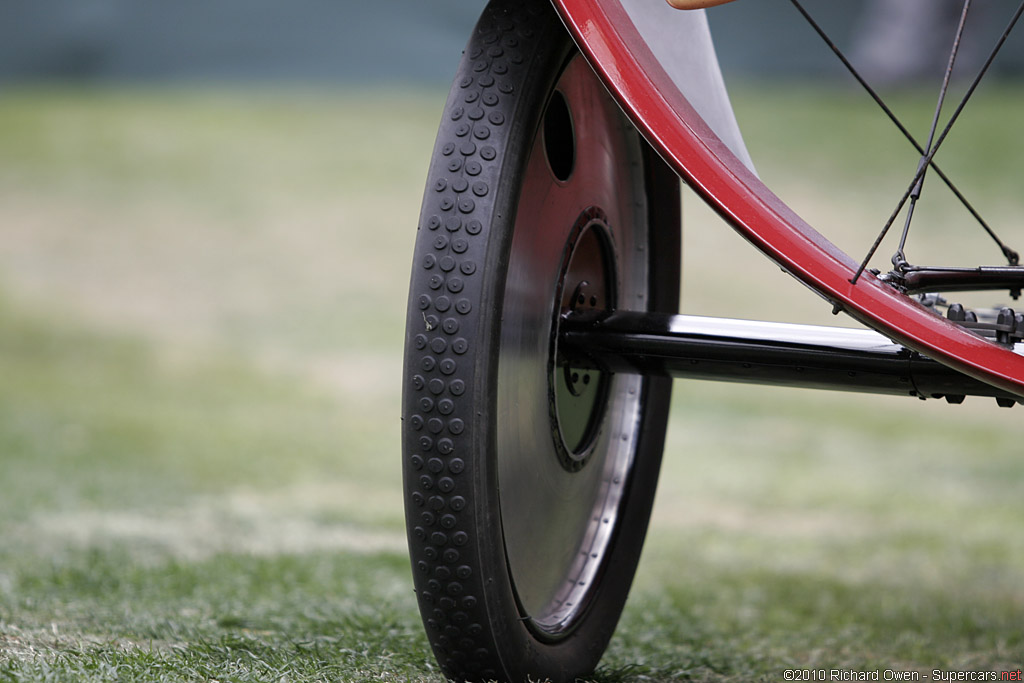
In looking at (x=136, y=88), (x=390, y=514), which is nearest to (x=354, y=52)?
(x=136, y=88)

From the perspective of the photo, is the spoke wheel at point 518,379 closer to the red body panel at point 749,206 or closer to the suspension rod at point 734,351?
the suspension rod at point 734,351

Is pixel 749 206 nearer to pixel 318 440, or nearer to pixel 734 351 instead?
pixel 734 351

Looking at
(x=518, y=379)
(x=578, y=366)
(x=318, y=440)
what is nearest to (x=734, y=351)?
(x=578, y=366)

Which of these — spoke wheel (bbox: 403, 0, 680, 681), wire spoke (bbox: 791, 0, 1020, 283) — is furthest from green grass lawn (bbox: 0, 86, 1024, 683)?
wire spoke (bbox: 791, 0, 1020, 283)

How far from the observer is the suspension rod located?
1.95 metres

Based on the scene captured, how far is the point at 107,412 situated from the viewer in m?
6.53

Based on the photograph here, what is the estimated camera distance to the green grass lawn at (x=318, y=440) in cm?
255

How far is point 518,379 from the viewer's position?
6.12ft

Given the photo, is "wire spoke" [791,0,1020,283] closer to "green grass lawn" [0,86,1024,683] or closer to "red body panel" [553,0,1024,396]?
"red body panel" [553,0,1024,396]

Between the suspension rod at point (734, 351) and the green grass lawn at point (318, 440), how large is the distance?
25.2 inches

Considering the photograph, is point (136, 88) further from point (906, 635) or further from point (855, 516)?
point (906, 635)

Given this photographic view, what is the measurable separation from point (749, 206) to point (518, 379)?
51cm

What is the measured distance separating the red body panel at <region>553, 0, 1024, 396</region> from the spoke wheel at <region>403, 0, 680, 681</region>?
0.70ft

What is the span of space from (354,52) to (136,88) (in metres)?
3.23
